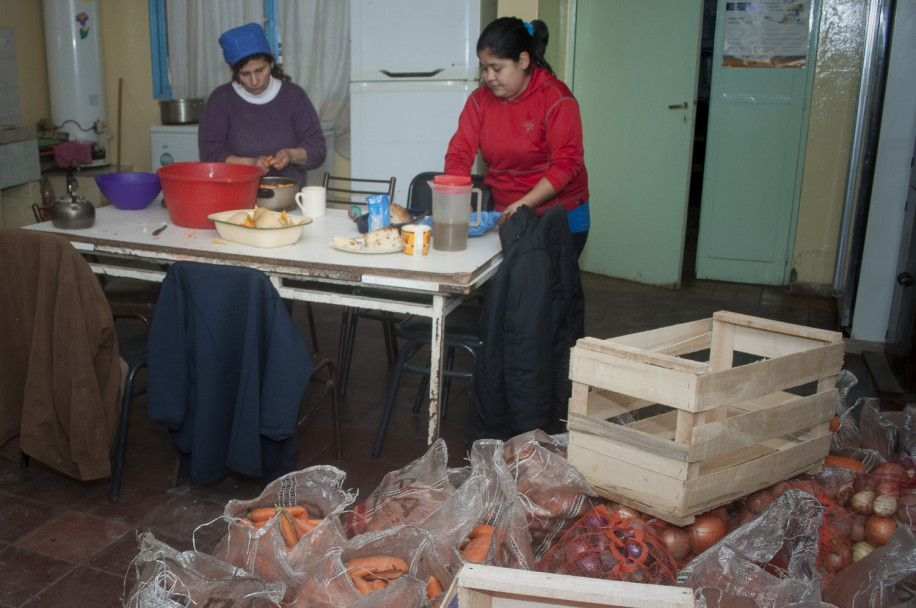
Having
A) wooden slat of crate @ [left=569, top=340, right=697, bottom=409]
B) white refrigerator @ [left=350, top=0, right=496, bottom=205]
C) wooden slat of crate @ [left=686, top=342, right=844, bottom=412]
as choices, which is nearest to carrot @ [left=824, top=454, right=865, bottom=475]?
wooden slat of crate @ [left=686, top=342, right=844, bottom=412]

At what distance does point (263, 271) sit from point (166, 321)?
0.33m

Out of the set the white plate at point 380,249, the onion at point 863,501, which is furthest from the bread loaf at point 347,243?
the onion at point 863,501

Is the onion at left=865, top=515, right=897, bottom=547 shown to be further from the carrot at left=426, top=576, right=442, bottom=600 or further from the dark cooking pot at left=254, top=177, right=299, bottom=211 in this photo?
the dark cooking pot at left=254, top=177, right=299, bottom=211

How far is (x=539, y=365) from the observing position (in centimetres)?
236

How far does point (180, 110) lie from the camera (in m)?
5.48

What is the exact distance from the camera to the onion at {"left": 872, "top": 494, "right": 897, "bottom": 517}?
1.78 m

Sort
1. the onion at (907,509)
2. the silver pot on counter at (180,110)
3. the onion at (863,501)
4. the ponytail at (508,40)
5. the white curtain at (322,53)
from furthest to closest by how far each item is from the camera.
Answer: the silver pot on counter at (180,110) < the white curtain at (322,53) < the ponytail at (508,40) < the onion at (863,501) < the onion at (907,509)

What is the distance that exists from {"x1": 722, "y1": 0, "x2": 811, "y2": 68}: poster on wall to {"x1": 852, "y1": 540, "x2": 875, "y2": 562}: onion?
→ 398cm

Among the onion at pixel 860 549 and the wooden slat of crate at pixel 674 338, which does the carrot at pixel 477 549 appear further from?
the onion at pixel 860 549

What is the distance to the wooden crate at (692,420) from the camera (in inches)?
65.7

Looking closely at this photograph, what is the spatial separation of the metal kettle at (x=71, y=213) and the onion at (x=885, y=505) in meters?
2.66

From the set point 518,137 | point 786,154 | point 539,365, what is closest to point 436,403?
point 539,365

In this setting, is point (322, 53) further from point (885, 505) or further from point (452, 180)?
point (885, 505)

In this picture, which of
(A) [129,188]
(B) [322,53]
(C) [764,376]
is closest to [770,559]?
(C) [764,376]
